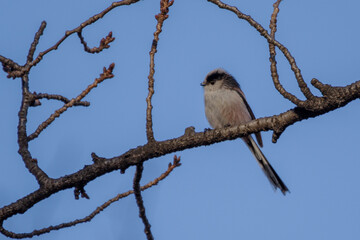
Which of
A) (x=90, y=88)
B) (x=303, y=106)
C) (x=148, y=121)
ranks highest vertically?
(x=90, y=88)

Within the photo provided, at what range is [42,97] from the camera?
395cm

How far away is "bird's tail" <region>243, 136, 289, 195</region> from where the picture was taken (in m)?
6.26

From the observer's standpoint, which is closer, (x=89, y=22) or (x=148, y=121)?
(x=89, y=22)

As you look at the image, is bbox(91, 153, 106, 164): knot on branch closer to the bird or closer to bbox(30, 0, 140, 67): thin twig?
bbox(30, 0, 140, 67): thin twig

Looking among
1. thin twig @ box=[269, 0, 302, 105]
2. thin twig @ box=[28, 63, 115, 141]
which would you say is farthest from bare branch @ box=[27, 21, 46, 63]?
thin twig @ box=[269, 0, 302, 105]

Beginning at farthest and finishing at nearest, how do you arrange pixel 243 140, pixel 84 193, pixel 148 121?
pixel 243 140
pixel 84 193
pixel 148 121

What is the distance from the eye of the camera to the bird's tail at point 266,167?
247 inches

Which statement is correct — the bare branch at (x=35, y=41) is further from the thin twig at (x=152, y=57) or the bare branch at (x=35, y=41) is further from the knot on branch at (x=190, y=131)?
the knot on branch at (x=190, y=131)

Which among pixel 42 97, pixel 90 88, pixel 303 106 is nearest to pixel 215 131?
pixel 303 106

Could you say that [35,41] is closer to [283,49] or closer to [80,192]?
[80,192]

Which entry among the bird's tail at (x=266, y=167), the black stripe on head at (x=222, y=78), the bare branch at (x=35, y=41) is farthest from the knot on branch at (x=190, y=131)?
the black stripe on head at (x=222, y=78)

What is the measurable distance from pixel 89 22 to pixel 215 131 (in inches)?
47.0

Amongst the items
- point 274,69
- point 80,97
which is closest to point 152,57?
point 80,97

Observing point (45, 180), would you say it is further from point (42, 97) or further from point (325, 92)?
point (325, 92)
